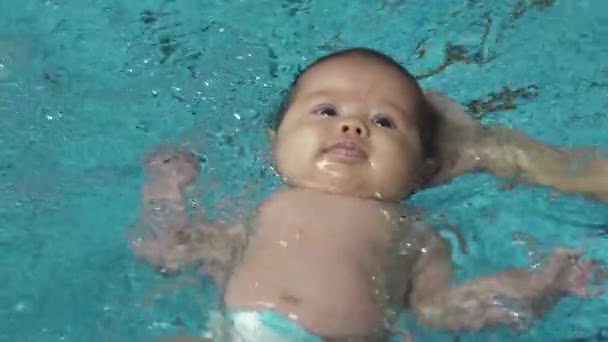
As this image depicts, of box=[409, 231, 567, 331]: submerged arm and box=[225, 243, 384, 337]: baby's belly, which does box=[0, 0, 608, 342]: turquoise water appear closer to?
box=[409, 231, 567, 331]: submerged arm

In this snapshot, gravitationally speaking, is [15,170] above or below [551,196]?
below

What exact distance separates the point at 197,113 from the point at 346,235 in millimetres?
1045

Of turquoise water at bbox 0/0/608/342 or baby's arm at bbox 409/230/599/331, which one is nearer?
baby's arm at bbox 409/230/599/331

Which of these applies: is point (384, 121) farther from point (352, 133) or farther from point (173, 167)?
point (173, 167)

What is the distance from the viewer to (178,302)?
3178 mm

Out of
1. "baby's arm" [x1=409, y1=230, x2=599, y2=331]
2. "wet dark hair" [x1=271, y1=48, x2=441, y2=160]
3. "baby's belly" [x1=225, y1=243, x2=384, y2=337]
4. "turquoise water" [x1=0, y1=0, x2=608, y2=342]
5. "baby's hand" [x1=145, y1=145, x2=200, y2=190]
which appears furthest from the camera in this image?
"baby's hand" [x1=145, y1=145, x2=200, y2=190]

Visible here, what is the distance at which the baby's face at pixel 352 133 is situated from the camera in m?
3.16

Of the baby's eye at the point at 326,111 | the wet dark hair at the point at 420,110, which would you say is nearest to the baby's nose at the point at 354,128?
the baby's eye at the point at 326,111

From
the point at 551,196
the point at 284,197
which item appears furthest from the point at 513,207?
the point at 284,197

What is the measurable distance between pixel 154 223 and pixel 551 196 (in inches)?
48.2

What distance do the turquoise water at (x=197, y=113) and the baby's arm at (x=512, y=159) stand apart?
46 mm

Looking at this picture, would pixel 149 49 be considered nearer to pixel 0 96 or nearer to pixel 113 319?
pixel 0 96

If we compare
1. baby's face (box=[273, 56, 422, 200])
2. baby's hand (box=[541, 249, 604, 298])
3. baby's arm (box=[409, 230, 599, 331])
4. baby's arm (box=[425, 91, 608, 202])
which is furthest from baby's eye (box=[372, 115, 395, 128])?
baby's hand (box=[541, 249, 604, 298])

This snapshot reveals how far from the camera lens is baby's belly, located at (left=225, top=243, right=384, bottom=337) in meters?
2.89
